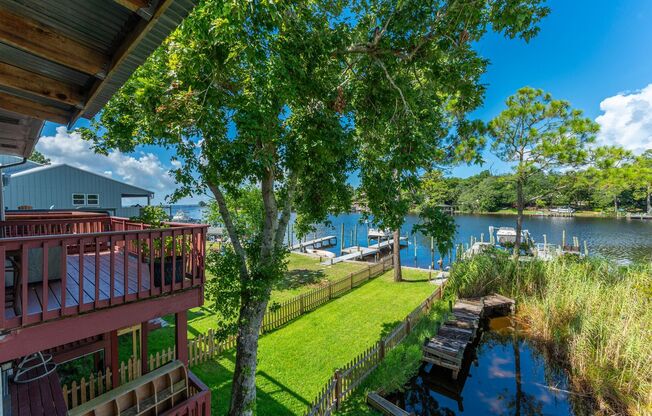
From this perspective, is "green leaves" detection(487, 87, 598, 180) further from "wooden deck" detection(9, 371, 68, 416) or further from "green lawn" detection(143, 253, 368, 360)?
"wooden deck" detection(9, 371, 68, 416)

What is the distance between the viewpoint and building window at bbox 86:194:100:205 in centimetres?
2008

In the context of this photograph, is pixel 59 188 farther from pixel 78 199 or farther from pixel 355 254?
pixel 355 254

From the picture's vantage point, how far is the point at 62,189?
62.7ft

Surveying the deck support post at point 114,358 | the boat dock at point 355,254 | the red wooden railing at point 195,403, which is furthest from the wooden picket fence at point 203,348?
the boat dock at point 355,254

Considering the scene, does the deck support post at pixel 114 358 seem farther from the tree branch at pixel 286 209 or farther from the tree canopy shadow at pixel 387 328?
the tree canopy shadow at pixel 387 328

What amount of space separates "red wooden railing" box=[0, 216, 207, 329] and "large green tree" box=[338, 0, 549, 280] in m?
4.08

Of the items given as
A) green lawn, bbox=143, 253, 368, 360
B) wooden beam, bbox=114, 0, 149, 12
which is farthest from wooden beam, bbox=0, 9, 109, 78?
green lawn, bbox=143, 253, 368, 360

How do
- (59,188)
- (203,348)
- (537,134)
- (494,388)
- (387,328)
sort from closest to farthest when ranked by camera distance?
(494,388)
(203,348)
(387,328)
(537,134)
(59,188)

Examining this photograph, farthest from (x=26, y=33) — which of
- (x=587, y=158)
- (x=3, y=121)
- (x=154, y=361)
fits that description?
(x=587, y=158)

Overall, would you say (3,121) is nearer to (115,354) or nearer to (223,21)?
(223,21)

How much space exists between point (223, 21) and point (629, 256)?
36.4m

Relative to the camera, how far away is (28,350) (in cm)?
298

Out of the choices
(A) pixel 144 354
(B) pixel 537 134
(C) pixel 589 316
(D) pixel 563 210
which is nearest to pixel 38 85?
(A) pixel 144 354

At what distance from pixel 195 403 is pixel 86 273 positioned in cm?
281
